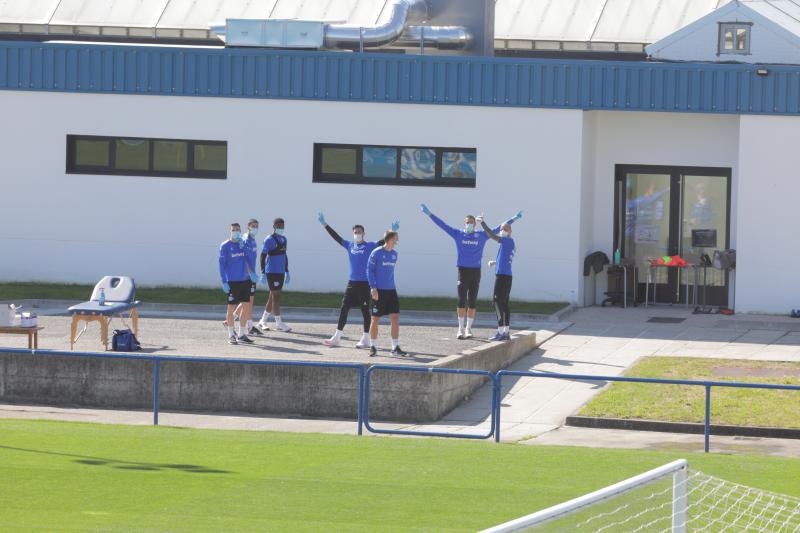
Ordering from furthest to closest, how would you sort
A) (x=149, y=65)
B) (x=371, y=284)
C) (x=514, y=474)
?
(x=149, y=65)
(x=371, y=284)
(x=514, y=474)

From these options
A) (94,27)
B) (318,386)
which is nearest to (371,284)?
(318,386)

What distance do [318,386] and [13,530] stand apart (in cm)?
737

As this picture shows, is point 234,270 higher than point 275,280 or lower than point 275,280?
higher

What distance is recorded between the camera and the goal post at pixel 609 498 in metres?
→ 7.36

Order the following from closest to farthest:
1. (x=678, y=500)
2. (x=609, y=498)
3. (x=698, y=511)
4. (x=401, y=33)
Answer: (x=609, y=498) → (x=678, y=500) → (x=698, y=511) → (x=401, y=33)

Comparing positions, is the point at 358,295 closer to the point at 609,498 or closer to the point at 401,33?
the point at 401,33

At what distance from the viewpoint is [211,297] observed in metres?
28.0

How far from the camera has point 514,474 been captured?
14.8 m

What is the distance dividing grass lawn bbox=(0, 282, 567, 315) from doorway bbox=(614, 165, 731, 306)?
2.48 m

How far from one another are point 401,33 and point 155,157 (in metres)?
5.67

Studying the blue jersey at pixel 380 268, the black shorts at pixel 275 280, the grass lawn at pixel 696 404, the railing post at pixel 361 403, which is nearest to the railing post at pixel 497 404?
the railing post at pixel 361 403

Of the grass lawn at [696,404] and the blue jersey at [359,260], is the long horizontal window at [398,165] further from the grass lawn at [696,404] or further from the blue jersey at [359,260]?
the grass lawn at [696,404]

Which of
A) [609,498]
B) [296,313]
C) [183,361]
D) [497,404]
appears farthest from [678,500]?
[296,313]

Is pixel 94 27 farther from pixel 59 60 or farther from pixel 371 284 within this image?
pixel 371 284
